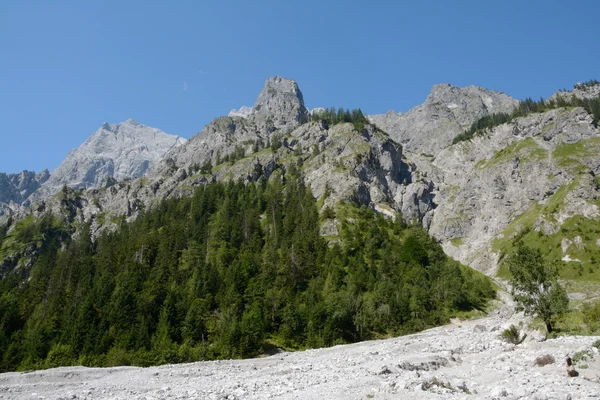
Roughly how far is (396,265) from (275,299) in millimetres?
44932

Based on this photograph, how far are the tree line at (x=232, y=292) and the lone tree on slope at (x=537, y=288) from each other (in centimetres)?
4463

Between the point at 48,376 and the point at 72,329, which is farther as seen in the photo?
the point at 72,329

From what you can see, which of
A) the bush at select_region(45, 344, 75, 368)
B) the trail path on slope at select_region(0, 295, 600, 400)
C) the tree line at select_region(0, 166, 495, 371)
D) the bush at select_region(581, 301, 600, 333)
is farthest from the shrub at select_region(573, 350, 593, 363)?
the bush at select_region(45, 344, 75, 368)

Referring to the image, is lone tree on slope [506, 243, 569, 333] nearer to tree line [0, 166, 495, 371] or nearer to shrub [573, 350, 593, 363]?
shrub [573, 350, 593, 363]

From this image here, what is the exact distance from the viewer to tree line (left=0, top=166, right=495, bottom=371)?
3182 inches

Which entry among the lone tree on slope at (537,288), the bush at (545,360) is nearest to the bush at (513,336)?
the lone tree on slope at (537,288)

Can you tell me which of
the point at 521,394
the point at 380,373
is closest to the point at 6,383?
the point at 380,373

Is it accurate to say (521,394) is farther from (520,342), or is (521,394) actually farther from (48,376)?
(48,376)

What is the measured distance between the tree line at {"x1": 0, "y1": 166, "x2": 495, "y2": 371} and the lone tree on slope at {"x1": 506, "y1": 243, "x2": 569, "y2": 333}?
44.6 metres

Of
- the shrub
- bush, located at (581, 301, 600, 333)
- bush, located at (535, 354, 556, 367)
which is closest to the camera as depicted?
the shrub

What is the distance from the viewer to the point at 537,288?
150ft

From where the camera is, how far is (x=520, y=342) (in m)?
40.4

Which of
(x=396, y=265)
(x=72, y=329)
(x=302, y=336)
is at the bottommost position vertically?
(x=302, y=336)

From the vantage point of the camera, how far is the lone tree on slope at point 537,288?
1695 inches
